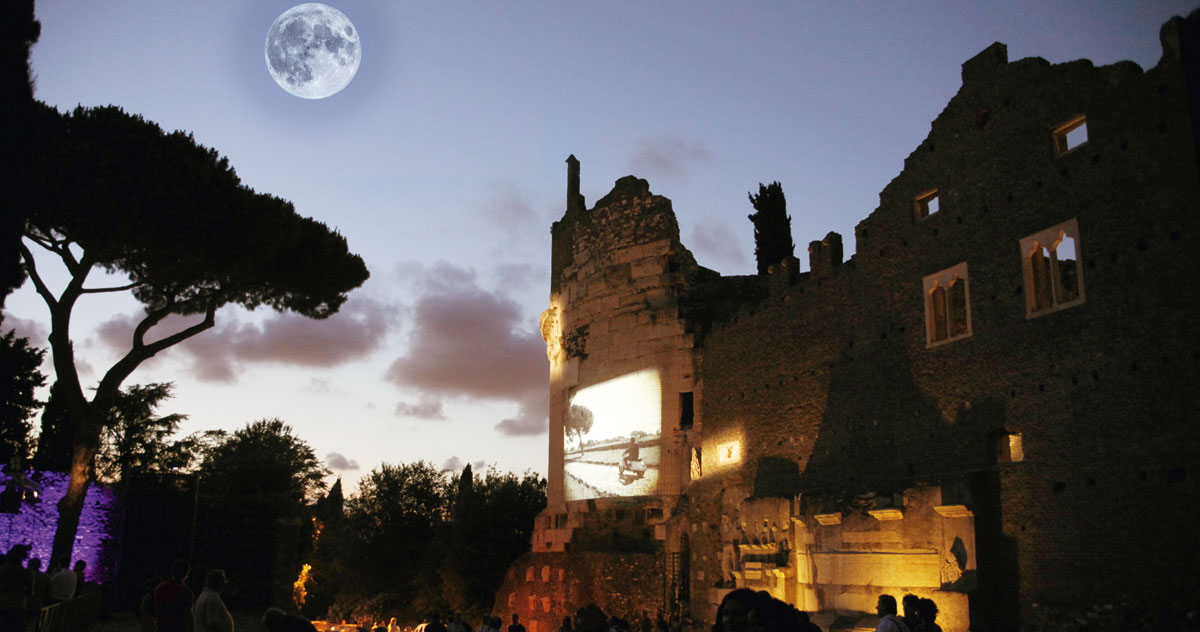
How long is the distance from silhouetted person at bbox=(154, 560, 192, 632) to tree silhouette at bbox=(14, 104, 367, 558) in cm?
1008

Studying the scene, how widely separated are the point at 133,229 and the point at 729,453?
478 inches

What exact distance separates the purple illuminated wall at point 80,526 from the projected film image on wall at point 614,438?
403 inches

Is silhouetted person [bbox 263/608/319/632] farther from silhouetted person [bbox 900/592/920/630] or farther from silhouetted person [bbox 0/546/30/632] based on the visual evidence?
silhouetted person [bbox 900/592/920/630]

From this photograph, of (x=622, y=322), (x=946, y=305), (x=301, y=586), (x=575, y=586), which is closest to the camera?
(x=946, y=305)

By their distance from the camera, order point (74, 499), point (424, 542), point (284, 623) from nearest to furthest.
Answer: point (284, 623)
point (74, 499)
point (424, 542)

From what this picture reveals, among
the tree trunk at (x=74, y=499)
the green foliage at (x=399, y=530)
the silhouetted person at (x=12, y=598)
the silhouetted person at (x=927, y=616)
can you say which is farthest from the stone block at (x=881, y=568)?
the green foliage at (x=399, y=530)

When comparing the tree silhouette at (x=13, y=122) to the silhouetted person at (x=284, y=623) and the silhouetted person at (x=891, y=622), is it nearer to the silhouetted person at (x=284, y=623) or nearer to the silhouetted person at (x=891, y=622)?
the silhouetted person at (x=284, y=623)

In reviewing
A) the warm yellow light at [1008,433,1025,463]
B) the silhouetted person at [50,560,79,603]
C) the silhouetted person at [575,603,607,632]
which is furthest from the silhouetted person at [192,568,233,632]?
the warm yellow light at [1008,433,1025,463]

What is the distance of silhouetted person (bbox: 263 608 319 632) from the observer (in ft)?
15.6

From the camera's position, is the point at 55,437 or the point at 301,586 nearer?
the point at 55,437

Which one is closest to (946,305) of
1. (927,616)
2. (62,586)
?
(927,616)

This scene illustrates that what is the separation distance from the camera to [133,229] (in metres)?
17.7

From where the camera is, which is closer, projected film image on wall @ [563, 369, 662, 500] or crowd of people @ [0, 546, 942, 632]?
crowd of people @ [0, 546, 942, 632]

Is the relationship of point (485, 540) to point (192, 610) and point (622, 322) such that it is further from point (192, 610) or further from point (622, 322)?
point (192, 610)
